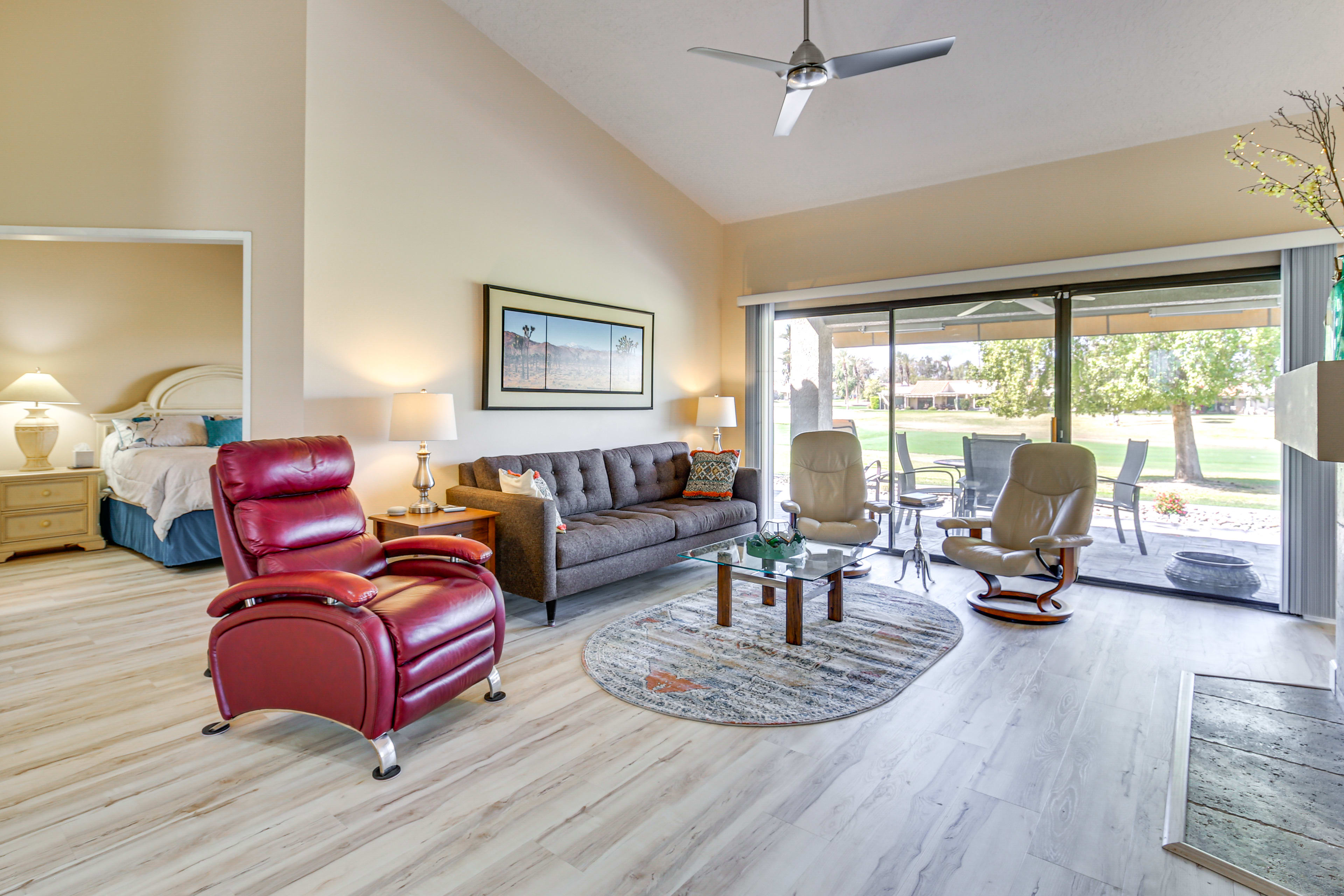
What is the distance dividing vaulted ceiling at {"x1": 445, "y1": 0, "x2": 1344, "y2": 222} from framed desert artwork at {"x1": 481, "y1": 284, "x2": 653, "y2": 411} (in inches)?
60.5

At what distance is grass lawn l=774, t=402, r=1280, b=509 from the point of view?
14.1 feet

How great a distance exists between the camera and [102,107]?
368 cm

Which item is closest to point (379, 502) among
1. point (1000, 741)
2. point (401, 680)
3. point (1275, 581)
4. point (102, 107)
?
point (401, 680)

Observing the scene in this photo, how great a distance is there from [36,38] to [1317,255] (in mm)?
7263

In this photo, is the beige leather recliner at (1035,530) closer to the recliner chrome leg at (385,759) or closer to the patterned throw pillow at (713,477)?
the patterned throw pillow at (713,477)

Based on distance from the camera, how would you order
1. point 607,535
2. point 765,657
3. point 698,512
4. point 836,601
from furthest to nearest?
point 698,512 < point 607,535 < point 836,601 < point 765,657

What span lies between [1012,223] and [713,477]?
295 centimetres

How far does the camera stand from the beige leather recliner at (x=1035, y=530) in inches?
154

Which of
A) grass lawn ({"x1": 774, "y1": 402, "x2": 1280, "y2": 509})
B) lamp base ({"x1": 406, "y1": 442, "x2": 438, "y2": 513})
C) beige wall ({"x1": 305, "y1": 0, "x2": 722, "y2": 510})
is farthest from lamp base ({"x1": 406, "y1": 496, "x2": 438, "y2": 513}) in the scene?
grass lawn ({"x1": 774, "y1": 402, "x2": 1280, "y2": 509})

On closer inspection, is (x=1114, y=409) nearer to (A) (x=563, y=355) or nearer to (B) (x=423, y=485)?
(A) (x=563, y=355)

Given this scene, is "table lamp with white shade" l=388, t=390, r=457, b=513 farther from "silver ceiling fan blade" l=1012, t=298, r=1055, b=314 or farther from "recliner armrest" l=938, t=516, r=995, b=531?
"silver ceiling fan blade" l=1012, t=298, r=1055, b=314

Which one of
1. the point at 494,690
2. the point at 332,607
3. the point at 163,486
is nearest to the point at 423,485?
the point at 494,690

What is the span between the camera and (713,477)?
5547mm

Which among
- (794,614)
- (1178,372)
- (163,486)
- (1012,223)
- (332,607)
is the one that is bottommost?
(794,614)
